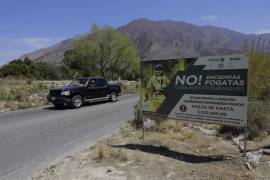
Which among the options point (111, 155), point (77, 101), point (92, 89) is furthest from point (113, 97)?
point (111, 155)

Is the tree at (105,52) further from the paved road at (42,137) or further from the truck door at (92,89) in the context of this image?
the paved road at (42,137)

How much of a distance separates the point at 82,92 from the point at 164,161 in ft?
46.8

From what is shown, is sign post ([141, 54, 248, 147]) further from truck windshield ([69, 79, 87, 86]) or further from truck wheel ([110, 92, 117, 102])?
truck wheel ([110, 92, 117, 102])

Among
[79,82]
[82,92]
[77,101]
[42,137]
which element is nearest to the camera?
[42,137]

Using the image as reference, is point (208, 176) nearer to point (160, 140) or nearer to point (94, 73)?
point (160, 140)

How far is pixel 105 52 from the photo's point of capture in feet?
155

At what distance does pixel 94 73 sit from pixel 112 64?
3.08 meters

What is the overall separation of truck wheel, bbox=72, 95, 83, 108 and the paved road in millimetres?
4001

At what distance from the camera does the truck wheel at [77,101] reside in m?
19.4

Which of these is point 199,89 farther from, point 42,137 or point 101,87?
point 101,87

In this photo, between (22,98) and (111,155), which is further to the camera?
(22,98)

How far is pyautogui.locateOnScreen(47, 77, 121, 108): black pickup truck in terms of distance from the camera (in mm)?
19188

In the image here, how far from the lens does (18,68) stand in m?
62.7

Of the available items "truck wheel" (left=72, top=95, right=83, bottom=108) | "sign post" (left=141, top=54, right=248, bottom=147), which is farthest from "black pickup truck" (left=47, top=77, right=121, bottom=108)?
"sign post" (left=141, top=54, right=248, bottom=147)
